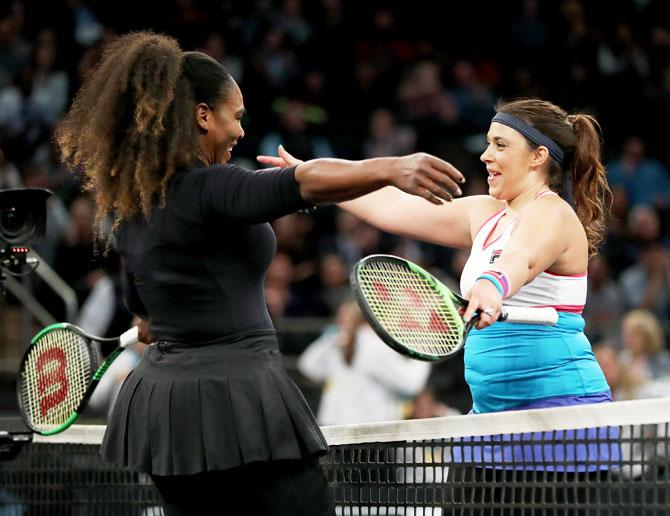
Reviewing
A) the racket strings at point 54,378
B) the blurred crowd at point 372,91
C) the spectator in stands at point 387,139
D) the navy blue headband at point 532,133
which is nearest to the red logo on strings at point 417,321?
the navy blue headband at point 532,133

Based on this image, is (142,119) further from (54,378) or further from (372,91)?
(372,91)

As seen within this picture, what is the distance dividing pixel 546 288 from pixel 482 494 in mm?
650

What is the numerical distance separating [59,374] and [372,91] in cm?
808

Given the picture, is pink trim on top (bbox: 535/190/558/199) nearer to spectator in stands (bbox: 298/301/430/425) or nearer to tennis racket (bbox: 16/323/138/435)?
tennis racket (bbox: 16/323/138/435)

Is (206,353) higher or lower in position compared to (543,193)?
lower

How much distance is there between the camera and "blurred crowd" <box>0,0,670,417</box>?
9875mm

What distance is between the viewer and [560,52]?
1212cm

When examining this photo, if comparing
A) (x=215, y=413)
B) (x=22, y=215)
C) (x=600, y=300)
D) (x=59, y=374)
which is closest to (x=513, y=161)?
(x=215, y=413)

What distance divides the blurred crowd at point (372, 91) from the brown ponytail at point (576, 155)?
210 inches

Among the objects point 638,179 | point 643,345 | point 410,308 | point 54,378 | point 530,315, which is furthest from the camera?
point 638,179

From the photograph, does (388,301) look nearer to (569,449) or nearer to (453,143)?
(569,449)

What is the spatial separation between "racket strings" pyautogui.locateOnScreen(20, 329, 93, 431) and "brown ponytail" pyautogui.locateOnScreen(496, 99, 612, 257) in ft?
5.23

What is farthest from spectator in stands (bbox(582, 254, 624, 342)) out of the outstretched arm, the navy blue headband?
the outstretched arm

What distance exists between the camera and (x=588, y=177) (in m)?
3.96
